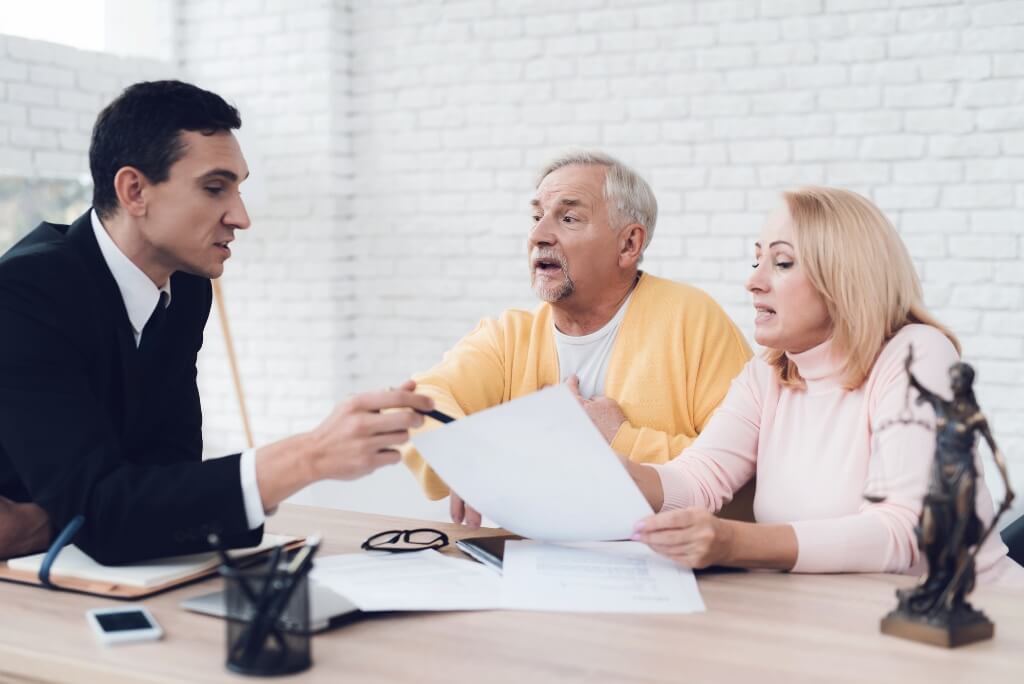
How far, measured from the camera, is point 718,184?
4.20 metres

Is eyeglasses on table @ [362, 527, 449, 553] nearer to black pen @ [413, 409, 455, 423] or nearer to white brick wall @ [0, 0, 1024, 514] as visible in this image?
black pen @ [413, 409, 455, 423]

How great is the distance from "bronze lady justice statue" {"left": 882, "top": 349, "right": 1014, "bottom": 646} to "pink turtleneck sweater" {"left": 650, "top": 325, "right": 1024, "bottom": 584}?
286 mm

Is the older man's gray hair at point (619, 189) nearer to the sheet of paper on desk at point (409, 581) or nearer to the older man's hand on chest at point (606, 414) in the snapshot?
the older man's hand on chest at point (606, 414)

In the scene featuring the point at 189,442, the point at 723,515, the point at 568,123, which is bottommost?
the point at 723,515

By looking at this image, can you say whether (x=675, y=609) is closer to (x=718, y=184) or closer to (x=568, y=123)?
(x=718, y=184)

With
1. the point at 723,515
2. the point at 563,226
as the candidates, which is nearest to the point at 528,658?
the point at 723,515

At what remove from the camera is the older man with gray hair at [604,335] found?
2396mm

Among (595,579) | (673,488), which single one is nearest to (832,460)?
(673,488)

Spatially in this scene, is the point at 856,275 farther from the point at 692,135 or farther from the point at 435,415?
the point at 692,135

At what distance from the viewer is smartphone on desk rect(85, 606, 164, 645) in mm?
1269

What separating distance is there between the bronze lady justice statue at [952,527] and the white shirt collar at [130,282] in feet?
3.92

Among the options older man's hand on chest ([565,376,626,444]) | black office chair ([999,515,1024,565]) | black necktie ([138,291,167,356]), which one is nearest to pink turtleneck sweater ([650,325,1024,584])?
black office chair ([999,515,1024,565])

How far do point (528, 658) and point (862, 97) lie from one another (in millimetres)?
3206

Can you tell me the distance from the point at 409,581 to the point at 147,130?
2.85ft
